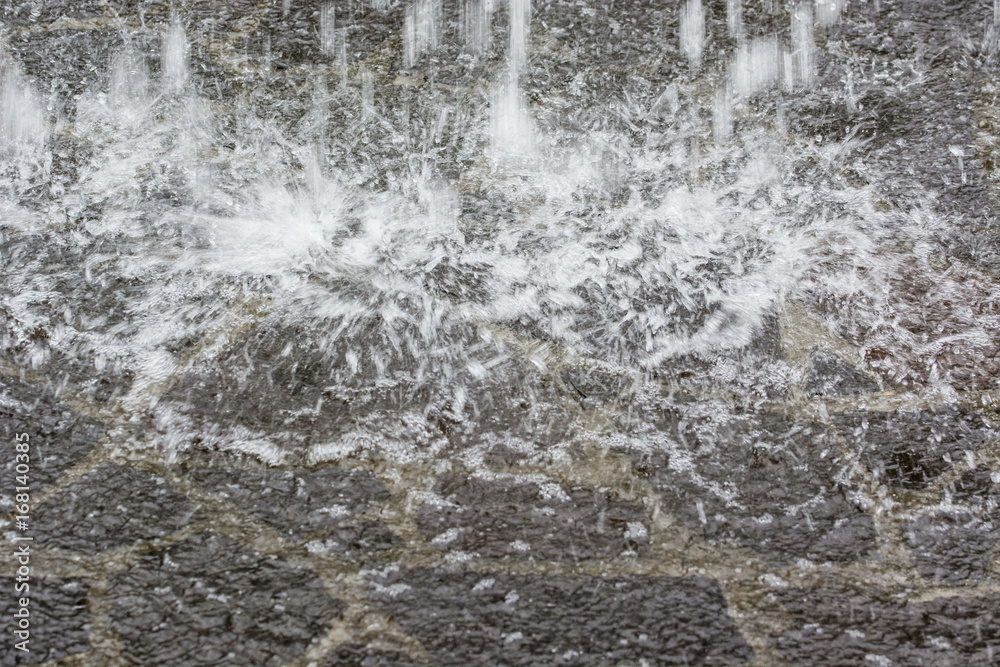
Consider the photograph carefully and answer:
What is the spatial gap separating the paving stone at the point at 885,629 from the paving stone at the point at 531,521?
0.94 feet

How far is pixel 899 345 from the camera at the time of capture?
1.47 m

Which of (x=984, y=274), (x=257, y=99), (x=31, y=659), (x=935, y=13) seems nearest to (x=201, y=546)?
(x=31, y=659)

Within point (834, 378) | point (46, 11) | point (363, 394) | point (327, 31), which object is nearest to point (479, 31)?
point (327, 31)

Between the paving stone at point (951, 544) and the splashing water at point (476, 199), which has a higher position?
the splashing water at point (476, 199)

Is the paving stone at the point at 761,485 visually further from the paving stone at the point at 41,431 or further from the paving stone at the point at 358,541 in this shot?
the paving stone at the point at 41,431

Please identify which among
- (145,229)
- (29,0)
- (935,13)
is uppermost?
(29,0)

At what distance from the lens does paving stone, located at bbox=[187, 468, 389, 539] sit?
1.31 metres

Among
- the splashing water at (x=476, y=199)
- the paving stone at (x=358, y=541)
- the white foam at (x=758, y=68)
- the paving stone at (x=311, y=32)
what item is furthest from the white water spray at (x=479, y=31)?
the paving stone at (x=358, y=541)

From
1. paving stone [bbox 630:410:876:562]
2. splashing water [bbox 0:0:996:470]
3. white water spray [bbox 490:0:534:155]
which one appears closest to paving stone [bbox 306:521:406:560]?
splashing water [bbox 0:0:996:470]

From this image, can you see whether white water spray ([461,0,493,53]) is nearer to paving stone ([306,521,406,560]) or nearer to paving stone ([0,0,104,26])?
paving stone ([0,0,104,26])

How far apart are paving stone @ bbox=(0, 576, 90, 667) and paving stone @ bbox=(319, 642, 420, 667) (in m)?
0.39

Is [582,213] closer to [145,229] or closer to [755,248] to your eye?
[755,248]

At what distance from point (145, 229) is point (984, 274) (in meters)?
1.76

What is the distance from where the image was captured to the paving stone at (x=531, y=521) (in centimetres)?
129
